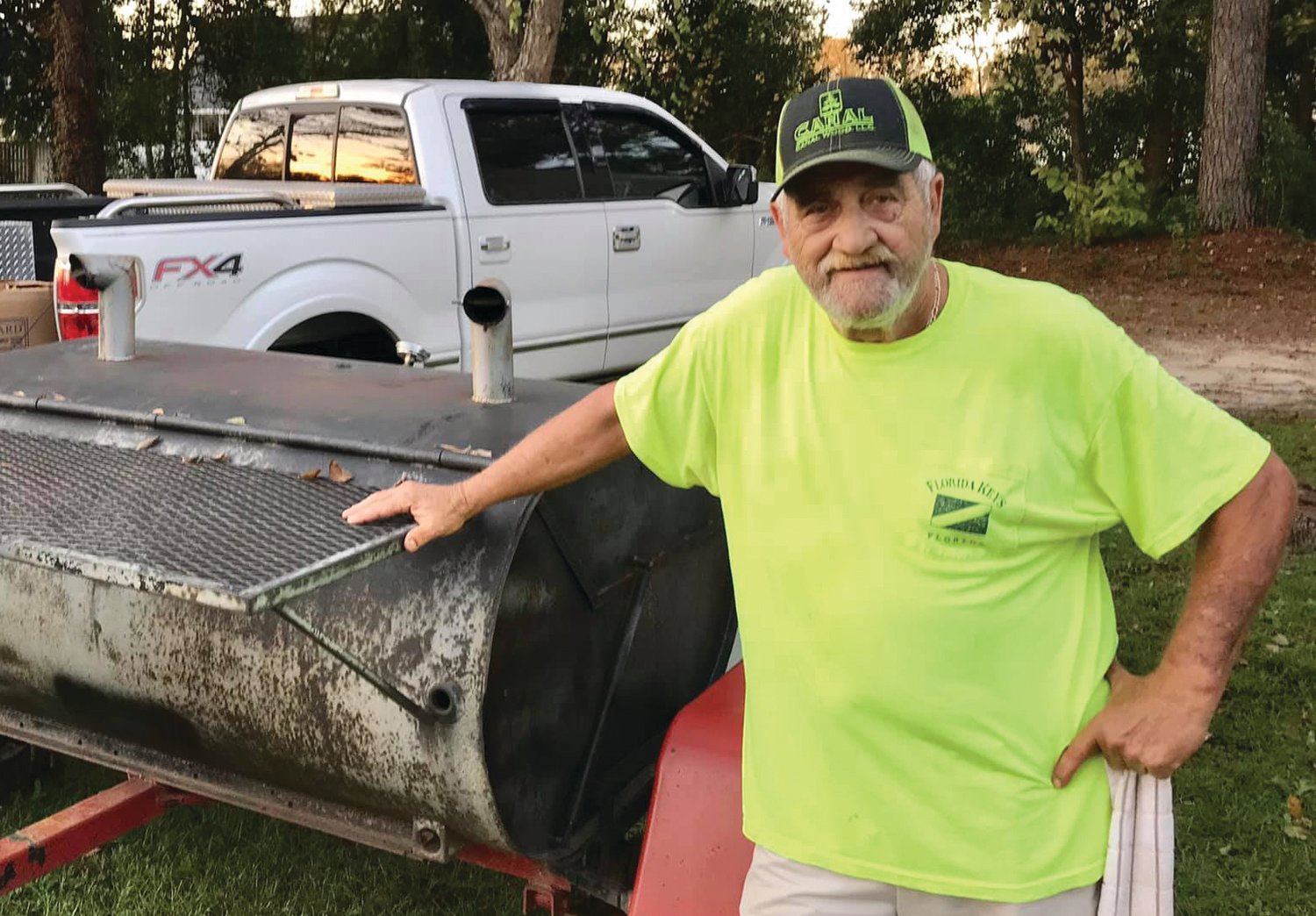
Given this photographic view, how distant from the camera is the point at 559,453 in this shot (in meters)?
2.35

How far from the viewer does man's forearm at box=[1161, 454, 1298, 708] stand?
1.97m

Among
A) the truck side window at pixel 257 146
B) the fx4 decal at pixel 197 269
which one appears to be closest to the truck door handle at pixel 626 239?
the truck side window at pixel 257 146

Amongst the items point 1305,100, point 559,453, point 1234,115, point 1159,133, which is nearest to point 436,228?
point 559,453

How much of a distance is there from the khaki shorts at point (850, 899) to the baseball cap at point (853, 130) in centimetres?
112

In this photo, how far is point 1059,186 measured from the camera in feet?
57.3

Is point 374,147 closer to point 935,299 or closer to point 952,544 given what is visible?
point 935,299

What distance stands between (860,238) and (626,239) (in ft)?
18.9

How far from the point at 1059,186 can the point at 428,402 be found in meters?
16.0

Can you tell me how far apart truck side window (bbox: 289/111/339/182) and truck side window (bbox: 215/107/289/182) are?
8 cm

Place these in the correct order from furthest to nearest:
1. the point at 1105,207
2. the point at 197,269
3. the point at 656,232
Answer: the point at 1105,207
the point at 656,232
the point at 197,269

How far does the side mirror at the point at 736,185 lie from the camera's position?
27.3 ft

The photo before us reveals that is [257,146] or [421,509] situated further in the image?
[257,146]

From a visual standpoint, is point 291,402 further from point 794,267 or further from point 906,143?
point 906,143

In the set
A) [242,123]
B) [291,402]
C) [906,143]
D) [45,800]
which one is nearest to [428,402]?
[291,402]
